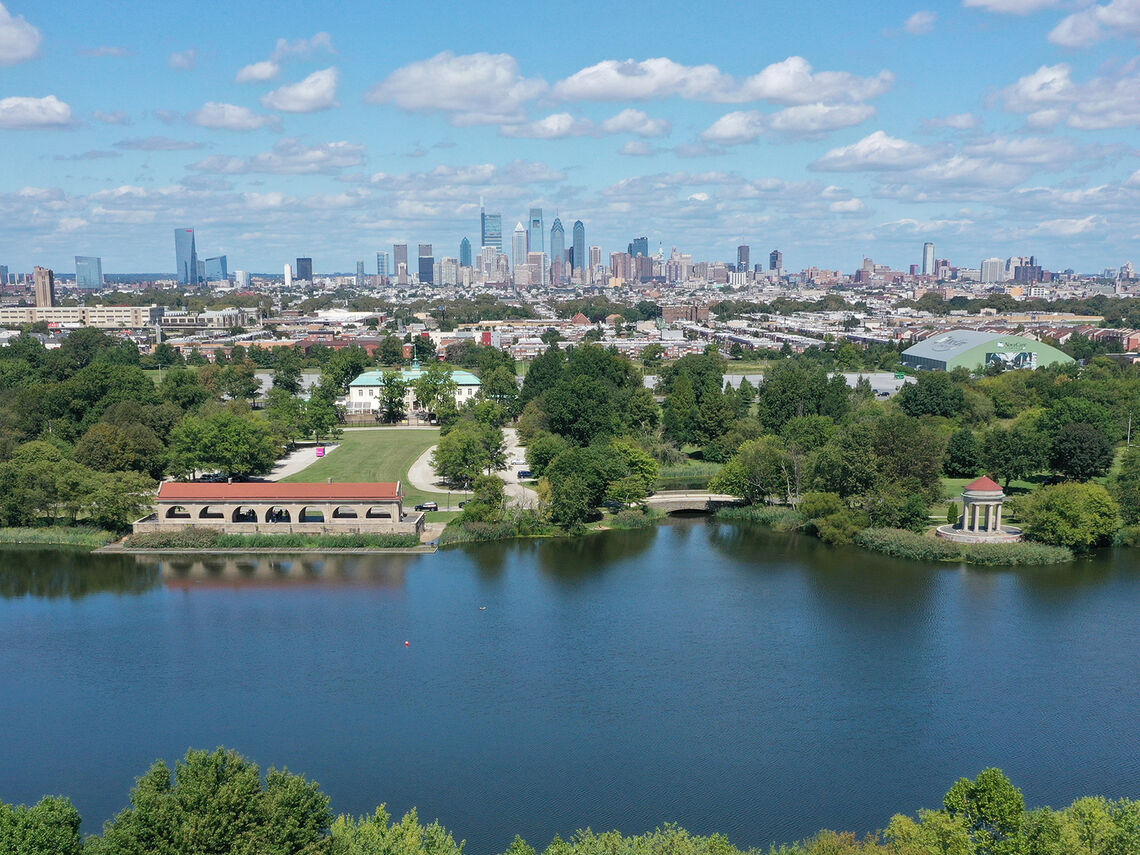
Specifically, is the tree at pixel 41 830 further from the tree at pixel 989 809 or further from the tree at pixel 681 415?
the tree at pixel 681 415

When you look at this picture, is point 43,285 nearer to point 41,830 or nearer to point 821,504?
point 821,504

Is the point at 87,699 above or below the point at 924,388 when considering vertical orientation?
below

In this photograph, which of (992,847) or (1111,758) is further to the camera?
(1111,758)

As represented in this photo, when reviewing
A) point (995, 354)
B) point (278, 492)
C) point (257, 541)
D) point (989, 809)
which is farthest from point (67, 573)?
point (995, 354)

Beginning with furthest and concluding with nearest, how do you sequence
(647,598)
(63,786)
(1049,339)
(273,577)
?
(1049,339) < (273,577) < (647,598) < (63,786)

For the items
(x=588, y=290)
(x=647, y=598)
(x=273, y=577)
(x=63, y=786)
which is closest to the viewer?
(x=63, y=786)

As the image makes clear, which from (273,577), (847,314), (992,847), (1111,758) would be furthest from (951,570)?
(847,314)

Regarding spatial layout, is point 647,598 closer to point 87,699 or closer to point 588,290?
point 87,699
